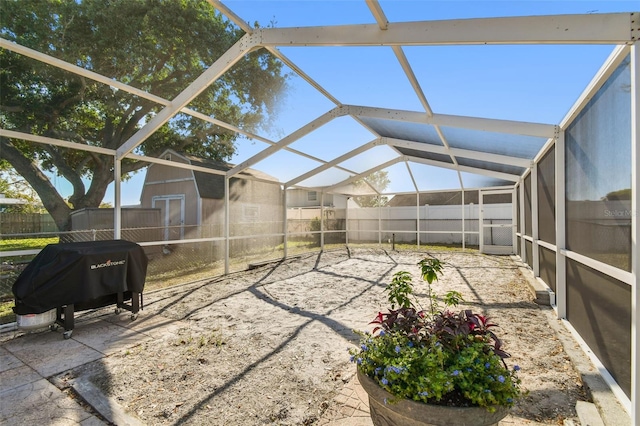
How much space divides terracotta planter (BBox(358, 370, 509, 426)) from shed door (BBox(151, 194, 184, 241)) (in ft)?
19.9

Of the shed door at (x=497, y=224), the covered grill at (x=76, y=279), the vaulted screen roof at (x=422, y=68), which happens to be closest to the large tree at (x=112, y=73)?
the vaulted screen roof at (x=422, y=68)

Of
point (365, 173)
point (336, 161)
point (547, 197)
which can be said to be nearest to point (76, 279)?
point (336, 161)

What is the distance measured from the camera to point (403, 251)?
1175 cm

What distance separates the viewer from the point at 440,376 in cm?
138

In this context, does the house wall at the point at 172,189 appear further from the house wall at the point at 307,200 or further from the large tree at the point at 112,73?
the house wall at the point at 307,200

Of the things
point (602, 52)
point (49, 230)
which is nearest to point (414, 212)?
point (602, 52)

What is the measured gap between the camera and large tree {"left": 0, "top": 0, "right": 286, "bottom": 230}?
588 centimetres

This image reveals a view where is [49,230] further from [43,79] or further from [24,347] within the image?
[43,79]

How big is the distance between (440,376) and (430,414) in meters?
0.17

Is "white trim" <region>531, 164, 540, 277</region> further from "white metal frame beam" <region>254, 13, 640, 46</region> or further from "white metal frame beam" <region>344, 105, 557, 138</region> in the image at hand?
"white metal frame beam" <region>254, 13, 640, 46</region>

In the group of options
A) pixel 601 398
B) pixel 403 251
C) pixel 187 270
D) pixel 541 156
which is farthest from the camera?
pixel 403 251

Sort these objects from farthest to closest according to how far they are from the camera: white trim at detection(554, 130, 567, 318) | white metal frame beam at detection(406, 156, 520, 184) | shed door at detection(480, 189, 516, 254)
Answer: shed door at detection(480, 189, 516, 254)
white metal frame beam at detection(406, 156, 520, 184)
white trim at detection(554, 130, 567, 318)

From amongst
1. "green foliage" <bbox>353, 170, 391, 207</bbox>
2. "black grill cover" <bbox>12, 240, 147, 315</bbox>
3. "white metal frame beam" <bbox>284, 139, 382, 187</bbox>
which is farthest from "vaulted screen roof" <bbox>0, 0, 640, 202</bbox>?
"green foliage" <bbox>353, 170, 391, 207</bbox>

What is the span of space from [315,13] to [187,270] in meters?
5.79
